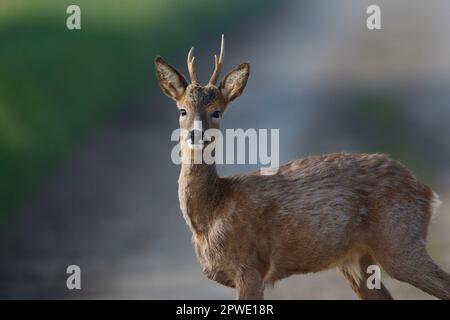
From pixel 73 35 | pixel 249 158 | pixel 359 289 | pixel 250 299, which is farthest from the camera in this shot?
pixel 73 35

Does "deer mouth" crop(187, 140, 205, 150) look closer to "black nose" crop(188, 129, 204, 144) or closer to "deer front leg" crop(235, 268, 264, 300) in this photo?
"black nose" crop(188, 129, 204, 144)

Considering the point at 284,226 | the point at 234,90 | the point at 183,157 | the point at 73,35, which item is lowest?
the point at 284,226

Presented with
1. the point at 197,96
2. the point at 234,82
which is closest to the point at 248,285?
the point at 197,96

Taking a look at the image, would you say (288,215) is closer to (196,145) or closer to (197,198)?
(197,198)

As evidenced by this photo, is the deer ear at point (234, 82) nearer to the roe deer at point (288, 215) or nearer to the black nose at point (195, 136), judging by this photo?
the roe deer at point (288, 215)

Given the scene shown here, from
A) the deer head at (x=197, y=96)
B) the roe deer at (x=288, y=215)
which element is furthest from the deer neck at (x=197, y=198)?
the deer head at (x=197, y=96)

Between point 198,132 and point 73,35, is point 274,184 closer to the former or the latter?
point 198,132

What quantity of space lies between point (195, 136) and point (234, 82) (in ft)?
2.64

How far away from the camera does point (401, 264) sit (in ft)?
31.2

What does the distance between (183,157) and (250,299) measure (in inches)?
56.3

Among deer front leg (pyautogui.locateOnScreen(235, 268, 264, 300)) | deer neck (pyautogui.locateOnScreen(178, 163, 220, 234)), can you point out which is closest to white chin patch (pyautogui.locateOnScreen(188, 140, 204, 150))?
deer neck (pyautogui.locateOnScreen(178, 163, 220, 234))

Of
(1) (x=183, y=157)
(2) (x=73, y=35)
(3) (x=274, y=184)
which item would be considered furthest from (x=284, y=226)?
(2) (x=73, y=35)

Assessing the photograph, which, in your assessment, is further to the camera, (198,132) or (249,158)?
(249,158)

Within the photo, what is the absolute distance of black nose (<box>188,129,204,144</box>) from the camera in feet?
30.3
